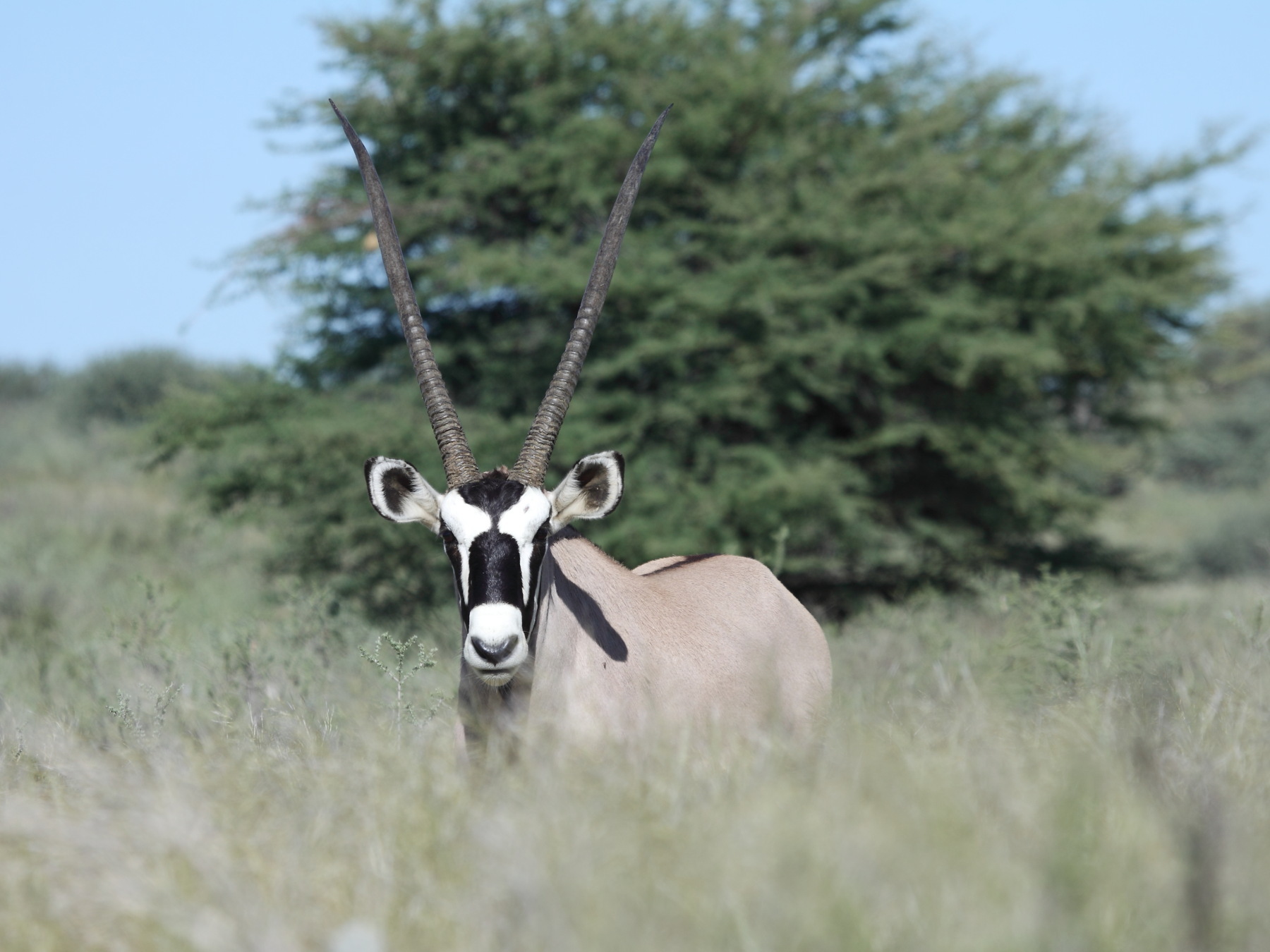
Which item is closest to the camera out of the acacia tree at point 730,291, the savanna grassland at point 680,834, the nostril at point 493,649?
the savanna grassland at point 680,834

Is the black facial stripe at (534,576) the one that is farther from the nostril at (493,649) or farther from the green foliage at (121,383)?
the green foliage at (121,383)

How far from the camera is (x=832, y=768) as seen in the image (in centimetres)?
286

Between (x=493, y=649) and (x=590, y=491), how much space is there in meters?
0.91

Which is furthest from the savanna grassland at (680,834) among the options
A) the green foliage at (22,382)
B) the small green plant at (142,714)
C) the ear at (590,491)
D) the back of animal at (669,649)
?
the green foliage at (22,382)

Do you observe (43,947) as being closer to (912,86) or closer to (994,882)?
(994,882)

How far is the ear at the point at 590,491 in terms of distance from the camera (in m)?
4.41

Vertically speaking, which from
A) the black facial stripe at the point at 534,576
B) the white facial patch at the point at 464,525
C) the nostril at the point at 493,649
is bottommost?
Answer: the nostril at the point at 493,649

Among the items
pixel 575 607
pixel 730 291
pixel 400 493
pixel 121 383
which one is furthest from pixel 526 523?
pixel 121 383

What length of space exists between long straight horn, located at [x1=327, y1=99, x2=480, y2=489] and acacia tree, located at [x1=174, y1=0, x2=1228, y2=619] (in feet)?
19.2

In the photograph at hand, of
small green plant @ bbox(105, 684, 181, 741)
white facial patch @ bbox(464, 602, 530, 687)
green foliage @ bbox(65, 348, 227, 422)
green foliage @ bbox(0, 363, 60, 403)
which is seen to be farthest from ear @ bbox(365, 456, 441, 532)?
green foliage @ bbox(0, 363, 60, 403)

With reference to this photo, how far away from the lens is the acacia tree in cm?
1145

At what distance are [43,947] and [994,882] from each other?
1.74 meters

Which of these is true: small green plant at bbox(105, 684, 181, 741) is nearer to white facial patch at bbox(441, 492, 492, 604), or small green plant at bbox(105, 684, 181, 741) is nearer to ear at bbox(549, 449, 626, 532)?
white facial patch at bbox(441, 492, 492, 604)

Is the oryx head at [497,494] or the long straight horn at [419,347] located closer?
the oryx head at [497,494]
